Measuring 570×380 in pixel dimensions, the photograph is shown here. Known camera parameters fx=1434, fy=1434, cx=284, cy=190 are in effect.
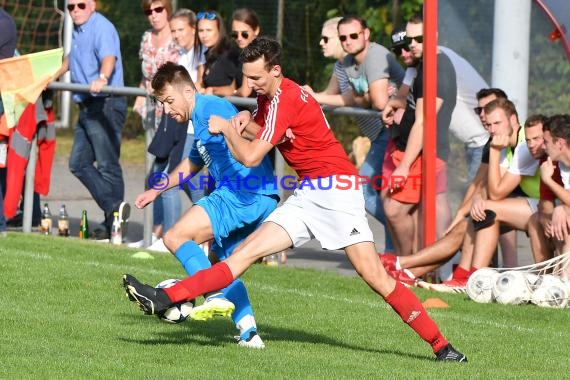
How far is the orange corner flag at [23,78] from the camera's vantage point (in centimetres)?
1366

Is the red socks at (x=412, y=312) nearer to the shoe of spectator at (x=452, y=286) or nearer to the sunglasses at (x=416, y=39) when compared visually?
the shoe of spectator at (x=452, y=286)

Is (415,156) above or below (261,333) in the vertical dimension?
above

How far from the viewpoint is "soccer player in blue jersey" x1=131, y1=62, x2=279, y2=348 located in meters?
8.63

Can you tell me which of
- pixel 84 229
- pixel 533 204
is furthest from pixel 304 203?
pixel 84 229

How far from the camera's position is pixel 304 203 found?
832cm

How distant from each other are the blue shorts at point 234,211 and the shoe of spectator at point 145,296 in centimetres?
105

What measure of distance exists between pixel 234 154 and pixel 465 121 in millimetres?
4787

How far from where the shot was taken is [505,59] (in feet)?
40.8

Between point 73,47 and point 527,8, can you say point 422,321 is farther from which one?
point 73,47

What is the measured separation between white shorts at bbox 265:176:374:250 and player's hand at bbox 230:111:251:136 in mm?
531

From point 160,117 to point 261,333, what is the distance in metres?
4.70

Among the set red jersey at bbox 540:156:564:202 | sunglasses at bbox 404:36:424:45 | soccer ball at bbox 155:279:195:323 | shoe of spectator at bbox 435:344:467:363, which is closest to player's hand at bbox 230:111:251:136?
soccer ball at bbox 155:279:195:323

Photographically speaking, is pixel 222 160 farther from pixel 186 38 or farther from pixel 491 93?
pixel 186 38

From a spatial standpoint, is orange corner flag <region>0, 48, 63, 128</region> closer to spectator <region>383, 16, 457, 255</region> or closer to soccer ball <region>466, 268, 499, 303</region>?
spectator <region>383, 16, 457, 255</region>
